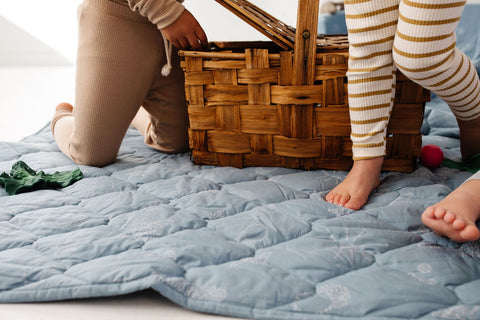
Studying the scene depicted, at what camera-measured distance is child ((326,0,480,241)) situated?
83 cm

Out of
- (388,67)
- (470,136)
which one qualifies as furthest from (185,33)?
(470,136)

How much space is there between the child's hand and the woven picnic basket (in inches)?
1.4

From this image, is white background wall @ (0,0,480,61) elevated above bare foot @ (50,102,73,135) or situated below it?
above

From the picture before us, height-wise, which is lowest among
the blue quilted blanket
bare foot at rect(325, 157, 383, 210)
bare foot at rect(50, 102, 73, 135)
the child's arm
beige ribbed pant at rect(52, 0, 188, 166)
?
the blue quilted blanket

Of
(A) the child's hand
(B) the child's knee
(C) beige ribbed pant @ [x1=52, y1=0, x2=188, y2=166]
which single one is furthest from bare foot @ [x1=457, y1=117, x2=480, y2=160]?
(C) beige ribbed pant @ [x1=52, y1=0, x2=188, y2=166]

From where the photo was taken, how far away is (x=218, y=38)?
9.84ft

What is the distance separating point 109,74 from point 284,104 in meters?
0.43

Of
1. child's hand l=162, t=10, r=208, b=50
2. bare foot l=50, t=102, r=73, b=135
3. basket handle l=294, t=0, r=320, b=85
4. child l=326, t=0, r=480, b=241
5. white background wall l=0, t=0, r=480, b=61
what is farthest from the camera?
white background wall l=0, t=0, r=480, b=61

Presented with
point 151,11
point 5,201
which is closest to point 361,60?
point 151,11

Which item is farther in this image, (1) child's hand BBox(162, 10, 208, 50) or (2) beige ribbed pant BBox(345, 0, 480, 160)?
(1) child's hand BBox(162, 10, 208, 50)

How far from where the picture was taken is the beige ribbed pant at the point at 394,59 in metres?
0.84

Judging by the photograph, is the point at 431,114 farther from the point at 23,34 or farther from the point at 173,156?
the point at 23,34

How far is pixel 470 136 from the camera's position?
3.61ft

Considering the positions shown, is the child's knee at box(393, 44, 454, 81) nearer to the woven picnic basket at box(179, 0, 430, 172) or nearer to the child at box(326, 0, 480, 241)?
the child at box(326, 0, 480, 241)
